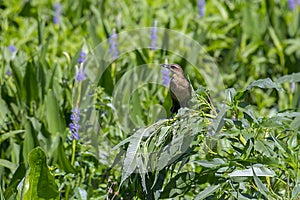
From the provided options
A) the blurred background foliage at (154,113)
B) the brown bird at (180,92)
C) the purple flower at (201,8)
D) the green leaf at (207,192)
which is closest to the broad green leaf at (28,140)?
the blurred background foliage at (154,113)

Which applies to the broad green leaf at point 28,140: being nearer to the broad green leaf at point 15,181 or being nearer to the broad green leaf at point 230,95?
the broad green leaf at point 15,181

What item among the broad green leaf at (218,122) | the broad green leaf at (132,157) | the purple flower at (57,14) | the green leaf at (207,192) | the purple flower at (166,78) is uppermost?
the purple flower at (57,14)

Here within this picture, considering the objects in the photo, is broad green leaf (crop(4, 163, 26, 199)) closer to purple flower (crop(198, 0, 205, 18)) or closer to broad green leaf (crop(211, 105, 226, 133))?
broad green leaf (crop(211, 105, 226, 133))

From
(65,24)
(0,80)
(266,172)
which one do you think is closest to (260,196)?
(266,172)

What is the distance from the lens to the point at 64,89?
10.5ft

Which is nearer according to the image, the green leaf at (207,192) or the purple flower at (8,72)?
the green leaf at (207,192)

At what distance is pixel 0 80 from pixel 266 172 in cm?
165

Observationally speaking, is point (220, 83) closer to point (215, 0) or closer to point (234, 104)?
point (215, 0)

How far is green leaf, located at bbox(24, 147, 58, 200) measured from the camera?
7.00 feet

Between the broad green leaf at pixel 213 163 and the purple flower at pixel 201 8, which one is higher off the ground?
the purple flower at pixel 201 8

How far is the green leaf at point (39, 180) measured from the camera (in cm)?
213

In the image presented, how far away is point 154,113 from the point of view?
306 cm

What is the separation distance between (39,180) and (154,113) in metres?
0.98

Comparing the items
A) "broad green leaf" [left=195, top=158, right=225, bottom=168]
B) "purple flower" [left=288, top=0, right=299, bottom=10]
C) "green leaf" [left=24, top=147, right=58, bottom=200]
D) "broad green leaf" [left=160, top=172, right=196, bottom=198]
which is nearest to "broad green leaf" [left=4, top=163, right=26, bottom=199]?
"green leaf" [left=24, top=147, right=58, bottom=200]
